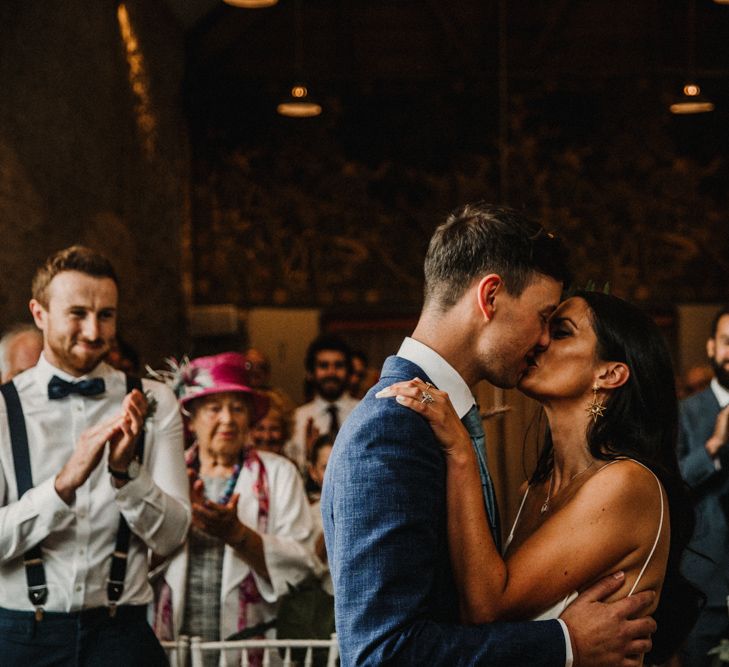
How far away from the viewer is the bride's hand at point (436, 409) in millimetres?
1851

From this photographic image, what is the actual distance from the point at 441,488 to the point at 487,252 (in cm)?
42

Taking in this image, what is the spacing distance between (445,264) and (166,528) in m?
1.44

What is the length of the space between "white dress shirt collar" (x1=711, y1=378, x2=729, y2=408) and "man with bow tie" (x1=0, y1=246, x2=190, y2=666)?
241 centimetres

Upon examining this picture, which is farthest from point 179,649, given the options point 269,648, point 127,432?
point 127,432

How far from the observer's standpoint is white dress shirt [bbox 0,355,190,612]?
2910 millimetres

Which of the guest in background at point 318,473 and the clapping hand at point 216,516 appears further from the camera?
the guest in background at point 318,473

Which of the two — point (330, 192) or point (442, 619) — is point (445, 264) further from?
point (330, 192)

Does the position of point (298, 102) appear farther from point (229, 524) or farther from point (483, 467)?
point (483, 467)

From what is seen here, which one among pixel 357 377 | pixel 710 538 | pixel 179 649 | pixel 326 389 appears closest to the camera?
pixel 179 649

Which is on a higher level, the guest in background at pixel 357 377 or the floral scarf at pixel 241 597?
the guest in background at pixel 357 377

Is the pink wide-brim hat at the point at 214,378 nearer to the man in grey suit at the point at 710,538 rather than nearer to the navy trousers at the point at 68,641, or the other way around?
the navy trousers at the point at 68,641

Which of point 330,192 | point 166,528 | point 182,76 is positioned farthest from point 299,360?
point 166,528

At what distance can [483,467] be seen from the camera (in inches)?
80.1

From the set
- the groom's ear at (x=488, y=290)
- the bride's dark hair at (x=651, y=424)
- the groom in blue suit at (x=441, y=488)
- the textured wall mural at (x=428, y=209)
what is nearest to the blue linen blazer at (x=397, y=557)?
the groom in blue suit at (x=441, y=488)
